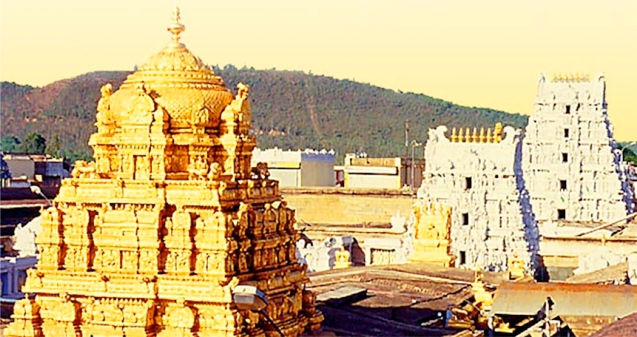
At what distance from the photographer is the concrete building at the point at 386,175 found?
68750 millimetres

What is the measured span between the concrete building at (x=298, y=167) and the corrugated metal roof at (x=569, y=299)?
4066 centimetres

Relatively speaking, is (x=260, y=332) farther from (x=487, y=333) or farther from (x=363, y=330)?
(x=487, y=333)

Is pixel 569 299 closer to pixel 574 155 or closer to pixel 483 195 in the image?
pixel 483 195

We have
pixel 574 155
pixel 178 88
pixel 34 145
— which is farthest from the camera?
pixel 34 145

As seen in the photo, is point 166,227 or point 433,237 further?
point 433,237

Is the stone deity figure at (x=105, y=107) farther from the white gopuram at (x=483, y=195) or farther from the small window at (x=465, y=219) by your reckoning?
the small window at (x=465, y=219)

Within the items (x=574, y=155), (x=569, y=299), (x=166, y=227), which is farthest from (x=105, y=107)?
(x=574, y=155)

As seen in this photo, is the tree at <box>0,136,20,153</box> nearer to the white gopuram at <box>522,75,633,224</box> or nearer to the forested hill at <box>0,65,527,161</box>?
the forested hill at <box>0,65,527,161</box>

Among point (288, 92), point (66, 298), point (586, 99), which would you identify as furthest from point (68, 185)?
point (288, 92)

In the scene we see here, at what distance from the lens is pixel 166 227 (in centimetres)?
Result: 1988

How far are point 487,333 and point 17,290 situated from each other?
18.4 metres

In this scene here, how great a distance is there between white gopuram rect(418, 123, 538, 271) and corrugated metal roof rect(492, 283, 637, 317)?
22.4m

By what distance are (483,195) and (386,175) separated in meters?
23.4

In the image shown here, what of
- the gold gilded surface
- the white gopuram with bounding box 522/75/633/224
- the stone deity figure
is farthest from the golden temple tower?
the white gopuram with bounding box 522/75/633/224
